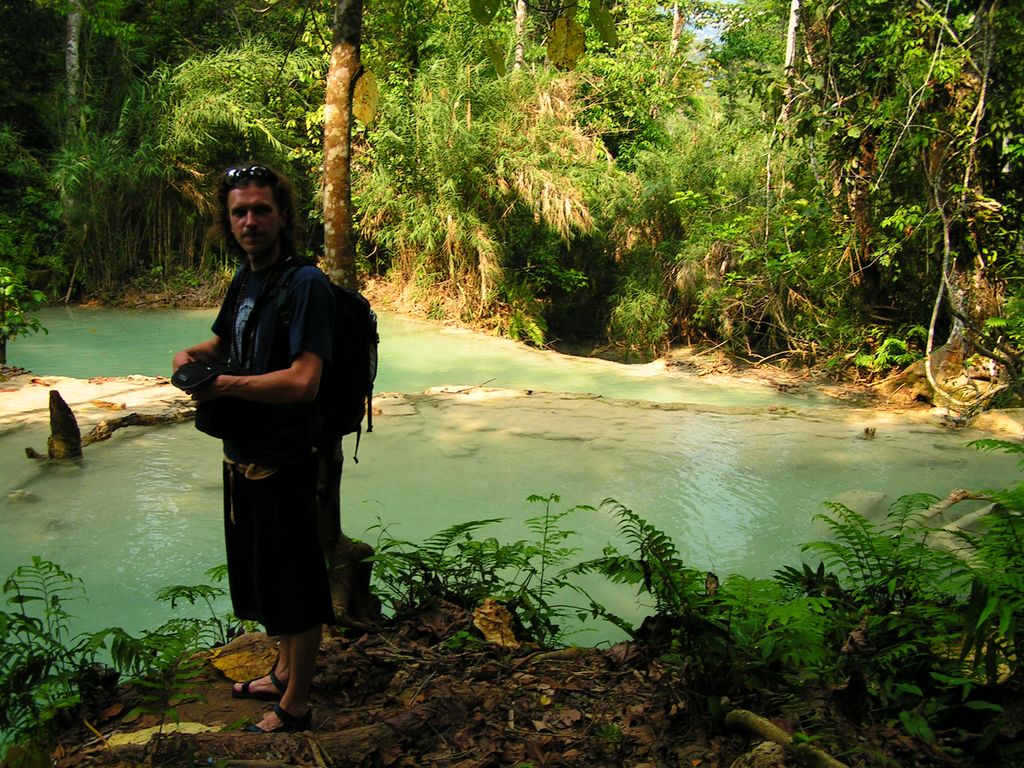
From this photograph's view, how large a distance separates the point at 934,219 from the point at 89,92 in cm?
1361

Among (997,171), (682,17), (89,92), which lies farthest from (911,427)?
(682,17)

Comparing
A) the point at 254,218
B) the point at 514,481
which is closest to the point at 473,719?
the point at 254,218

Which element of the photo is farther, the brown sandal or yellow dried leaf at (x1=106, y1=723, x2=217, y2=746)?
the brown sandal

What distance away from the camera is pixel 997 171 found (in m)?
8.50

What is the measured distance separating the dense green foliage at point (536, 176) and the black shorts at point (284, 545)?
8.02 meters

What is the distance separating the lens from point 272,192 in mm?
2367

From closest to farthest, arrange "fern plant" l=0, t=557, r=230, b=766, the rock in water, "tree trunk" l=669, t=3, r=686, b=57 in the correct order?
"fern plant" l=0, t=557, r=230, b=766, the rock in water, "tree trunk" l=669, t=3, r=686, b=57

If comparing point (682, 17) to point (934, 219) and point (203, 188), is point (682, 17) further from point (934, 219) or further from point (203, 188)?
point (934, 219)

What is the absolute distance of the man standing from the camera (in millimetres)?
2213

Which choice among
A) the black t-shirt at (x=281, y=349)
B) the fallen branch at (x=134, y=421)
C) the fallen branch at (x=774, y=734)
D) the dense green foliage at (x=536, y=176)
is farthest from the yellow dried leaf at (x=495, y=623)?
the dense green foliage at (x=536, y=176)

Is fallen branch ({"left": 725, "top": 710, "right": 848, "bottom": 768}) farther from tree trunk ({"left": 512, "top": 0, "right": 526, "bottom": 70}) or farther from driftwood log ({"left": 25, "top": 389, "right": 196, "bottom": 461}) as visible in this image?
tree trunk ({"left": 512, "top": 0, "right": 526, "bottom": 70})

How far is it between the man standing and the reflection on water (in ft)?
5.46

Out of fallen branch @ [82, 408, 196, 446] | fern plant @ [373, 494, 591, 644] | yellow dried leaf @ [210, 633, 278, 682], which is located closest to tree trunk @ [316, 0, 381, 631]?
fern plant @ [373, 494, 591, 644]

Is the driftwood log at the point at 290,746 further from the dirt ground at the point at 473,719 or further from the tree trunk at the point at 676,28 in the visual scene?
the tree trunk at the point at 676,28
